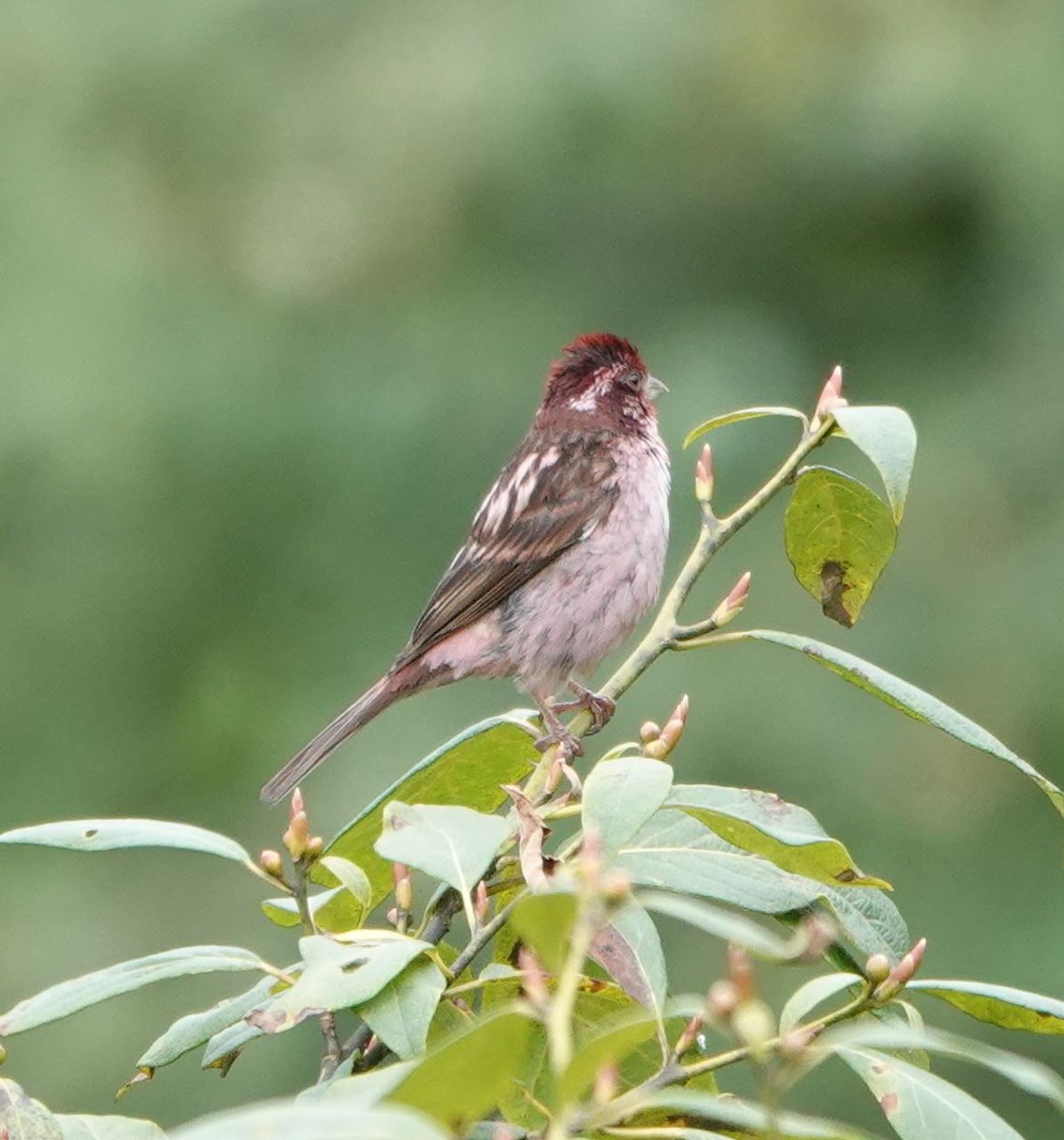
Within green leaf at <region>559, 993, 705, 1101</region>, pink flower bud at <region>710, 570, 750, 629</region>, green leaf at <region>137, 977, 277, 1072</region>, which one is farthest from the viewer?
pink flower bud at <region>710, 570, 750, 629</region>

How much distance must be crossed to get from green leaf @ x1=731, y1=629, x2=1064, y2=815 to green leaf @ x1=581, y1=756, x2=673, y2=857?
1.47ft

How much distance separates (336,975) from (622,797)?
0.29 meters

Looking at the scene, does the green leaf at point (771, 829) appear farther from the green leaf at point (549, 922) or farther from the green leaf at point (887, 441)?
the green leaf at point (549, 922)

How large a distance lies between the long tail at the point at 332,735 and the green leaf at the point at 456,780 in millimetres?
2415

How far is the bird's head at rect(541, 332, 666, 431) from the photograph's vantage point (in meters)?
5.67

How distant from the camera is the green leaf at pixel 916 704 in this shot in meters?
2.19

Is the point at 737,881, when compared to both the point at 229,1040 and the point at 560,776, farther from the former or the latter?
the point at 229,1040

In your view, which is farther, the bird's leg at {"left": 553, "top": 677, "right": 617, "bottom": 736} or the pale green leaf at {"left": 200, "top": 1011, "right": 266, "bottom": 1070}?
the bird's leg at {"left": 553, "top": 677, "right": 617, "bottom": 736}

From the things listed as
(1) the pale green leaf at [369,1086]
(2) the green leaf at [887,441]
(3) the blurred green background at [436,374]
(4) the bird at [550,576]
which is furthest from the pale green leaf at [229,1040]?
(3) the blurred green background at [436,374]

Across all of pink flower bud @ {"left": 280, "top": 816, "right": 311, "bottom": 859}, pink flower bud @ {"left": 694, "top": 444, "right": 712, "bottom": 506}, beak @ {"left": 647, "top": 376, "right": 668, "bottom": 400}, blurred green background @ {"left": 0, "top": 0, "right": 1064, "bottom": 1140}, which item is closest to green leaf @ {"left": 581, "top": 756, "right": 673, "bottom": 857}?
pink flower bud @ {"left": 280, "top": 816, "right": 311, "bottom": 859}

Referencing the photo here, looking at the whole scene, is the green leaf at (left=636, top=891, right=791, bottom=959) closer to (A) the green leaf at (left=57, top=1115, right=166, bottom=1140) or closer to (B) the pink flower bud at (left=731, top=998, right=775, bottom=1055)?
(B) the pink flower bud at (left=731, top=998, right=775, bottom=1055)

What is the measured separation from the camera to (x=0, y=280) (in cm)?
987

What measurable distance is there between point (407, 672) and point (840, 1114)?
3.65m

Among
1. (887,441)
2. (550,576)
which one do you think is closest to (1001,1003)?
(887,441)
